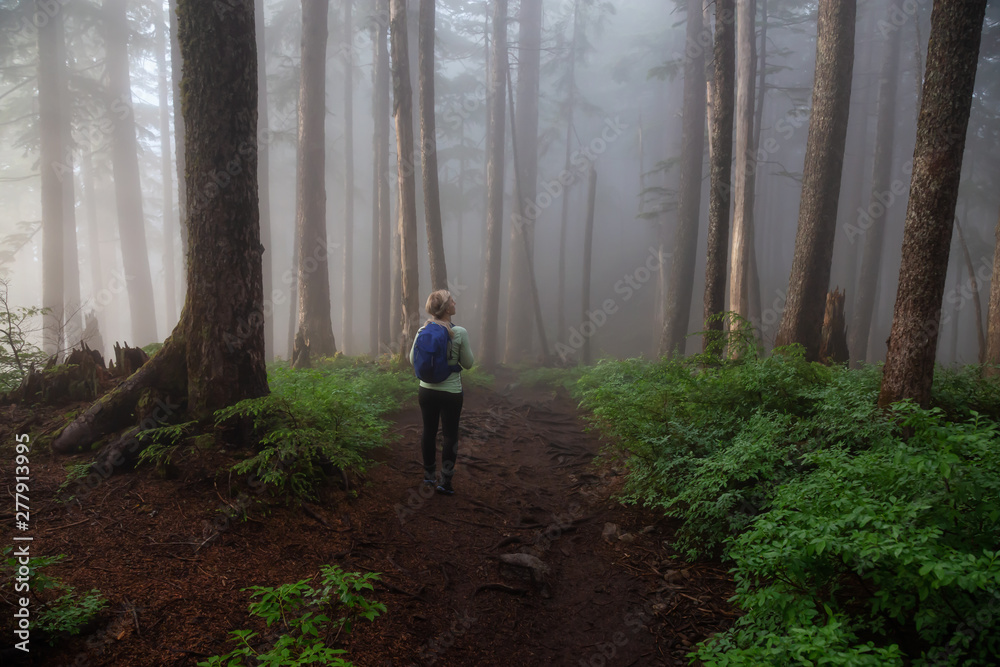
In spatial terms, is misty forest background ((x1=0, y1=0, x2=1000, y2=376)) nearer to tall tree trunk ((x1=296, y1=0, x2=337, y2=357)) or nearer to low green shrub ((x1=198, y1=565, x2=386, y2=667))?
tall tree trunk ((x1=296, y1=0, x2=337, y2=357))

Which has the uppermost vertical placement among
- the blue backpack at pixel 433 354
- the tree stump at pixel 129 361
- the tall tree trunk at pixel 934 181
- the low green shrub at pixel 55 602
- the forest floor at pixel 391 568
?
the tall tree trunk at pixel 934 181

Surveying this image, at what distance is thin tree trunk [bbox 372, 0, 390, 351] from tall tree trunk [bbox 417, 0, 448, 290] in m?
4.13

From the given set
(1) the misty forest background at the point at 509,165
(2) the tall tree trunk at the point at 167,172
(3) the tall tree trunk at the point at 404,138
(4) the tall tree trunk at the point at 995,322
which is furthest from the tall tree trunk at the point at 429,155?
(2) the tall tree trunk at the point at 167,172

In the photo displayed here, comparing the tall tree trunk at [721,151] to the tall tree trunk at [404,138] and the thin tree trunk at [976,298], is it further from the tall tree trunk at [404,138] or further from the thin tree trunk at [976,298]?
the tall tree trunk at [404,138]

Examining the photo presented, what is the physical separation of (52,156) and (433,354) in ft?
72.1

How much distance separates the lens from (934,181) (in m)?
4.72

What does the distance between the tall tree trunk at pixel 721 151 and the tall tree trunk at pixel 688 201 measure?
533 centimetres

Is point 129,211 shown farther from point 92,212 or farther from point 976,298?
point 976,298

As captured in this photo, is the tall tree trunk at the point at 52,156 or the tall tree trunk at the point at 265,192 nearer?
the tall tree trunk at the point at 265,192

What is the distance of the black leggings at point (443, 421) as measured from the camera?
573 centimetres

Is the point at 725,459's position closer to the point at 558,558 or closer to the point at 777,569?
the point at 777,569

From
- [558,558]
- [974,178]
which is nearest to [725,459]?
[558,558]

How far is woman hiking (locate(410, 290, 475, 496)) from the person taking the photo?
219 inches

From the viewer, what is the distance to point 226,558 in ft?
12.7
